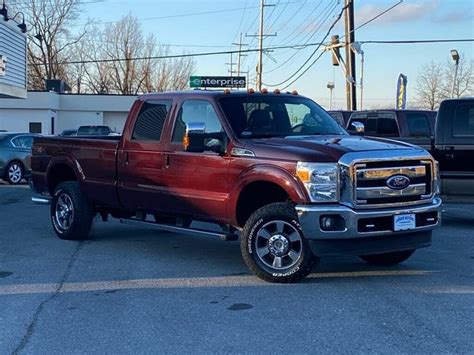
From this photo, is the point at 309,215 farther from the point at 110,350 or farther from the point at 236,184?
the point at 110,350

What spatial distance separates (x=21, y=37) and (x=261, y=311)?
2067cm

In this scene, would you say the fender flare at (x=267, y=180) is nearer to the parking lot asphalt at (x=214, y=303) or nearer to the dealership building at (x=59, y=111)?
the parking lot asphalt at (x=214, y=303)

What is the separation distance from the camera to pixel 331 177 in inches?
265

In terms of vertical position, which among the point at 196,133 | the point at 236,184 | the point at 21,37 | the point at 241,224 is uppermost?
the point at 21,37

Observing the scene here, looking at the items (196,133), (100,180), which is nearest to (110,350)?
(196,133)

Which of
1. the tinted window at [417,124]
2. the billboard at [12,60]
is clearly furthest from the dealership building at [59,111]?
the tinted window at [417,124]

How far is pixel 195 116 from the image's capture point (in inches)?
328

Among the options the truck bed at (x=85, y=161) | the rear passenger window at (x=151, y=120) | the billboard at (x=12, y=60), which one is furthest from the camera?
the billboard at (x=12, y=60)

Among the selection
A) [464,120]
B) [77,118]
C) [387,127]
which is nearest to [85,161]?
[464,120]

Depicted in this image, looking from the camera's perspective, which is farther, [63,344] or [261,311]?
[261,311]

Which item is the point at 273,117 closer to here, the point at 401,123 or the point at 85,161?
the point at 85,161

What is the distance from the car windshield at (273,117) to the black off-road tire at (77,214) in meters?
3.03

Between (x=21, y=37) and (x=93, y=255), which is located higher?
(x=21, y=37)

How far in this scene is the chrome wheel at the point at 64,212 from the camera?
9.97 m
